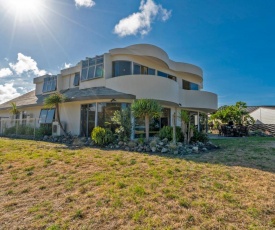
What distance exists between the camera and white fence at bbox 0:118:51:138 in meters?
16.5

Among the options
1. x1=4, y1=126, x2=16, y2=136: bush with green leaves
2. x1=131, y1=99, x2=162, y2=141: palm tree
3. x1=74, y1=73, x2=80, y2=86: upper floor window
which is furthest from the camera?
x1=4, y1=126, x2=16, y2=136: bush with green leaves

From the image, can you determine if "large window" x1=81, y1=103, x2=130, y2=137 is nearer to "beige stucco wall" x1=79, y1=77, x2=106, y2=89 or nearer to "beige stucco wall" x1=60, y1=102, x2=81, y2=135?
"beige stucco wall" x1=60, y1=102, x2=81, y2=135

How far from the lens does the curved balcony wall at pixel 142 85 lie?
47.7 ft

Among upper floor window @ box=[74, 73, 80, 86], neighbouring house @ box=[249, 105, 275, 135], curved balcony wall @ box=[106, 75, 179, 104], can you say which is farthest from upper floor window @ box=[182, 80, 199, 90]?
upper floor window @ box=[74, 73, 80, 86]

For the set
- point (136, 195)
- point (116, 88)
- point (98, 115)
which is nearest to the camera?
point (136, 195)

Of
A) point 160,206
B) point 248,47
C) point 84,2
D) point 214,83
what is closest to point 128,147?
point 160,206

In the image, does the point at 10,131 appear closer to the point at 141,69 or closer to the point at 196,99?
the point at 141,69

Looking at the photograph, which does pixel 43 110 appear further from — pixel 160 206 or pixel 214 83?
pixel 214 83

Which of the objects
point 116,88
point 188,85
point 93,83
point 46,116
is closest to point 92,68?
point 93,83

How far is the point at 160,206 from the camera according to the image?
3777 millimetres

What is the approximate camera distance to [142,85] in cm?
1462

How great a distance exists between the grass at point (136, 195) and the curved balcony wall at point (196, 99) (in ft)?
43.4

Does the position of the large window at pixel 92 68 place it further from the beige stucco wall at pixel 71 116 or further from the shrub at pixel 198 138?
the shrub at pixel 198 138

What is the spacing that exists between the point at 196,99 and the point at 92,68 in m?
11.5
